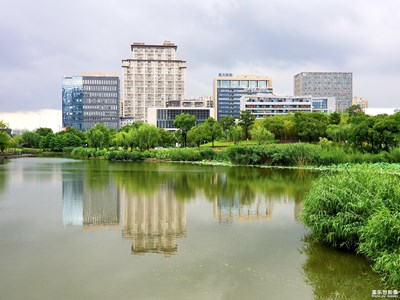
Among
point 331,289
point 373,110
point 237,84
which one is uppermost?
point 237,84

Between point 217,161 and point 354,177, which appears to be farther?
point 217,161

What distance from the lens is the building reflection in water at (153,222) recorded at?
11891 millimetres

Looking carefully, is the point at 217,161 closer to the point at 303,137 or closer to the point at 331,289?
the point at 303,137

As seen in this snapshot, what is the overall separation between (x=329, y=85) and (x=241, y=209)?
602ft

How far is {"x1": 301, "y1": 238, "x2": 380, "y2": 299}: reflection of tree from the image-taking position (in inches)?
335

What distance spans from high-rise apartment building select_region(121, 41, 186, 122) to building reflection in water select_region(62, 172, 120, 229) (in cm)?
13300

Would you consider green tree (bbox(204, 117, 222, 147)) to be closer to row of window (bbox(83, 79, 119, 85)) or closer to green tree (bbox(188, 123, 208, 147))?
green tree (bbox(188, 123, 208, 147))

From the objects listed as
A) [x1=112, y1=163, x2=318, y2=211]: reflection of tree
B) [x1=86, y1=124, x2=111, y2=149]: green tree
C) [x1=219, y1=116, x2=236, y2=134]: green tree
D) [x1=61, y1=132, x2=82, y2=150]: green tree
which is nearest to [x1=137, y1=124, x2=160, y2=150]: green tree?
[x1=86, y1=124, x2=111, y2=149]: green tree

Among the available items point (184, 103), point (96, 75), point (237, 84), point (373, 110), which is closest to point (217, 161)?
point (373, 110)

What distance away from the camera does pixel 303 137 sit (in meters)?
70.8

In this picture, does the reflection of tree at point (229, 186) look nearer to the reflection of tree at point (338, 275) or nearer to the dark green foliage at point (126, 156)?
the reflection of tree at point (338, 275)

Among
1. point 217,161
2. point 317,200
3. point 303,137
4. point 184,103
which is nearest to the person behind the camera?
point 317,200

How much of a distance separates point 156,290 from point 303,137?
6501 cm

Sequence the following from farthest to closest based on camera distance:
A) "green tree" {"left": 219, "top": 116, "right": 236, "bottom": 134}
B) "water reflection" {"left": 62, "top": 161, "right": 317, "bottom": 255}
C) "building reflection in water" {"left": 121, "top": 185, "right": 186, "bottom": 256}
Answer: "green tree" {"left": 219, "top": 116, "right": 236, "bottom": 134}, "water reflection" {"left": 62, "top": 161, "right": 317, "bottom": 255}, "building reflection in water" {"left": 121, "top": 185, "right": 186, "bottom": 256}
